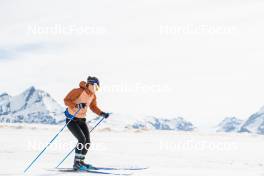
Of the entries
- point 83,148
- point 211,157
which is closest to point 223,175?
point 83,148

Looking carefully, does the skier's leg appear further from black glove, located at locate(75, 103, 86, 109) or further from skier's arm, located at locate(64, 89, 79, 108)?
skier's arm, located at locate(64, 89, 79, 108)

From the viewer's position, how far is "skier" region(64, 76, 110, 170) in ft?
35.6

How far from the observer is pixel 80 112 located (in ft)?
36.2

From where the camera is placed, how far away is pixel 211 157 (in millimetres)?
16766

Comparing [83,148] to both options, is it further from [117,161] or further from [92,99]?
[117,161]

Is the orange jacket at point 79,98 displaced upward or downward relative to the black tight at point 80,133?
upward

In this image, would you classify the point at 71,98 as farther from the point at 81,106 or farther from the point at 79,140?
the point at 79,140

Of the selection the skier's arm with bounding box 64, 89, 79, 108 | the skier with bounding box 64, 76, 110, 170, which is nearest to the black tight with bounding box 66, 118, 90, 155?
the skier with bounding box 64, 76, 110, 170

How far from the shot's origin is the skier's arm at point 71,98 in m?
10.8

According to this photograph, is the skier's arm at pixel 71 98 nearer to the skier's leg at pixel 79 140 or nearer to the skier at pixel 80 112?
the skier at pixel 80 112

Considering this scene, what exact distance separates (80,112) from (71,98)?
1.45ft

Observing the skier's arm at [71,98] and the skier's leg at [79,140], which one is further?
the skier's leg at [79,140]

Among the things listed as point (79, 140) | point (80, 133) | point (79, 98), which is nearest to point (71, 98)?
point (79, 98)

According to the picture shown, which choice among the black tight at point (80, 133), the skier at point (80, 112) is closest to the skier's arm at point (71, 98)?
the skier at point (80, 112)
